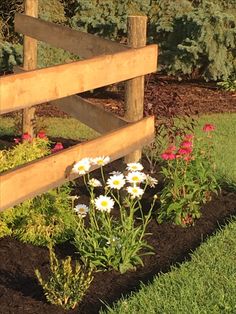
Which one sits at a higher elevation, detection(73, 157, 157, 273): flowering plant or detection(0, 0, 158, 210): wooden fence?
detection(0, 0, 158, 210): wooden fence

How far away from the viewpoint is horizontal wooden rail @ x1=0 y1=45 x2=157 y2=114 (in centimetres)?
457

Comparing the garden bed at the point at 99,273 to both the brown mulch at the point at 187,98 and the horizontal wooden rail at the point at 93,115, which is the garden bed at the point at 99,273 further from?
the brown mulch at the point at 187,98

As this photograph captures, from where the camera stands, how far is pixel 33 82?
15.4ft

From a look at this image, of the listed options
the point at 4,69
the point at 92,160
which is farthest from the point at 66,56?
the point at 92,160

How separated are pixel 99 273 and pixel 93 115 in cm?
158

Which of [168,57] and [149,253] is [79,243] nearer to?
[149,253]

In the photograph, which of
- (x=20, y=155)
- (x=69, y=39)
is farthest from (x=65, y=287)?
(x=69, y=39)

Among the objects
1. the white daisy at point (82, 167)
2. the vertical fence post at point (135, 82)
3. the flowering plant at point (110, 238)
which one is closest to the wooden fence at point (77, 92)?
the vertical fence post at point (135, 82)

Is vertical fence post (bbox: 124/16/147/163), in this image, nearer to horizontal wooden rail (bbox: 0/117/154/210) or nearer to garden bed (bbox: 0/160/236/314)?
horizontal wooden rail (bbox: 0/117/154/210)

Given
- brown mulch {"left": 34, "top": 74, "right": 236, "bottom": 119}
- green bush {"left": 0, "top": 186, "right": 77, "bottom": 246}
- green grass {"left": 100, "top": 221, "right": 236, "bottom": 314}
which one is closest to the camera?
green grass {"left": 100, "top": 221, "right": 236, "bottom": 314}

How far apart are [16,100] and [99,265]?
139cm

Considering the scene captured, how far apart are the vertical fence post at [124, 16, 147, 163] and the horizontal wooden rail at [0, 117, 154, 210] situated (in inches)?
4.9

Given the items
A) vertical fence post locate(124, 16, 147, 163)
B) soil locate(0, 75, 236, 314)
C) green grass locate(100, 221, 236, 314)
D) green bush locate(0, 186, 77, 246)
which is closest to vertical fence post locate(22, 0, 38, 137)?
soil locate(0, 75, 236, 314)

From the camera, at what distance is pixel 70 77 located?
5.08 metres
